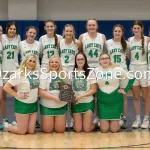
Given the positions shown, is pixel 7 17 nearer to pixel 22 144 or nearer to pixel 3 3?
pixel 3 3

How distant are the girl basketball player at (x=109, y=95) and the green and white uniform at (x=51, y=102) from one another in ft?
1.86

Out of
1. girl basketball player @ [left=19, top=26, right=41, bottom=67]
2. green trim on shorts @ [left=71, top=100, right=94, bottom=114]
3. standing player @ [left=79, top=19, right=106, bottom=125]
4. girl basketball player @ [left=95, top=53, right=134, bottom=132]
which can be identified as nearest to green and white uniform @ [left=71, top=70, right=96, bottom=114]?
green trim on shorts @ [left=71, top=100, right=94, bottom=114]

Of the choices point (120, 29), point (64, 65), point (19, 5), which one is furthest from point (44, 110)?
point (19, 5)

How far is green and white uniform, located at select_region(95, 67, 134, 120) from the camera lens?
584cm

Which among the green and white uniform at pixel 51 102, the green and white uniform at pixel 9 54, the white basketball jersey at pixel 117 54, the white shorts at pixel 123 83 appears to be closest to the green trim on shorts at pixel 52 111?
the green and white uniform at pixel 51 102

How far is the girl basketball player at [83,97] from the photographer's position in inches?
231

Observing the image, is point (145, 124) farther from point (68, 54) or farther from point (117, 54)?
point (68, 54)

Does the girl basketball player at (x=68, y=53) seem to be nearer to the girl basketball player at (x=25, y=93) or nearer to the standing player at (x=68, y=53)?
the standing player at (x=68, y=53)

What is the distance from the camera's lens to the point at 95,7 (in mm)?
10508

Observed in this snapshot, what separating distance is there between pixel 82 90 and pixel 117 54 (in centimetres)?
81

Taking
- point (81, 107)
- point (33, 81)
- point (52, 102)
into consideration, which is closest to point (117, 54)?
point (81, 107)

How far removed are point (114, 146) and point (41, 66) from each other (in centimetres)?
197

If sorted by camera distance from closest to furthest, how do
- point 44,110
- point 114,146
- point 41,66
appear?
1. point 114,146
2. point 44,110
3. point 41,66

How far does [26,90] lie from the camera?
18.7ft
